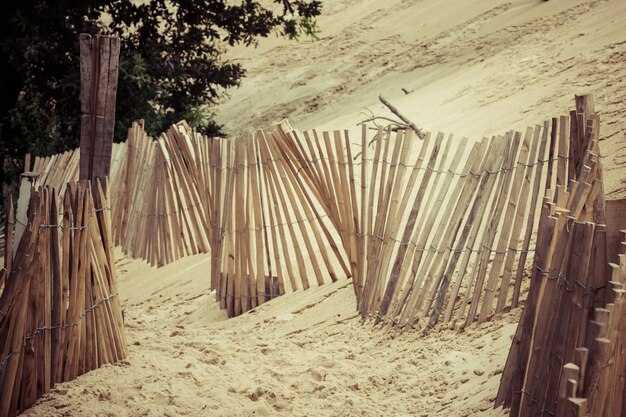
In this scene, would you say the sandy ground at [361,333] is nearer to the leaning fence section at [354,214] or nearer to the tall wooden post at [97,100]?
the leaning fence section at [354,214]

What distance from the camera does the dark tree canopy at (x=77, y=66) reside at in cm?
1405

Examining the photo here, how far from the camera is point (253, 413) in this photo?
4602 millimetres

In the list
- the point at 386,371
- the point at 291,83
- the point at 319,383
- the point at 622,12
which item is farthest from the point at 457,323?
the point at 291,83

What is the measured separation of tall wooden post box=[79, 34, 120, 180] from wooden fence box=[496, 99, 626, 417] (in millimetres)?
2673

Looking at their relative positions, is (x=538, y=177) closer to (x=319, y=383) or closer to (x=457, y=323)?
(x=457, y=323)

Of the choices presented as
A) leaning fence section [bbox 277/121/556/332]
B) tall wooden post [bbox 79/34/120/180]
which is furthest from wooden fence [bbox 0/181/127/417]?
leaning fence section [bbox 277/121/556/332]

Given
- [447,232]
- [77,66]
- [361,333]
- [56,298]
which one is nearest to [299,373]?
[361,333]

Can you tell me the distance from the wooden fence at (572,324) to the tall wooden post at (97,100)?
8.77ft

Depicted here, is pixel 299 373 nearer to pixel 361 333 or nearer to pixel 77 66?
pixel 361 333

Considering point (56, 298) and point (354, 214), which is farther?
point (354, 214)

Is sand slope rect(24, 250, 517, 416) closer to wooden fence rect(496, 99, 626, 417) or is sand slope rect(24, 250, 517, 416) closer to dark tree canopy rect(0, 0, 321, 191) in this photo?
wooden fence rect(496, 99, 626, 417)

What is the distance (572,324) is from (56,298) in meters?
2.57

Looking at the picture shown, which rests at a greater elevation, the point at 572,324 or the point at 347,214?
the point at 347,214

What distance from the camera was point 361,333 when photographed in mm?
5750
